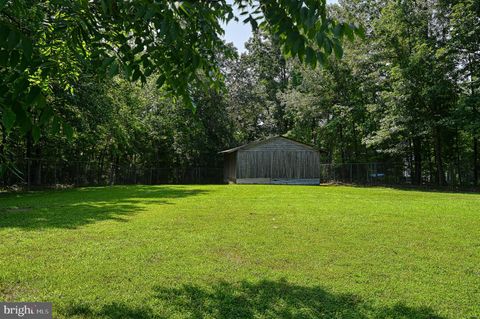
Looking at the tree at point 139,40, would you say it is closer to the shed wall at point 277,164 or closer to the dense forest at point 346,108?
the dense forest at point 346,108

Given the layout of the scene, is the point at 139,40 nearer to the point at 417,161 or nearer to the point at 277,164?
the point at 277,164

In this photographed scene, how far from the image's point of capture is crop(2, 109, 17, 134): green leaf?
1.72m

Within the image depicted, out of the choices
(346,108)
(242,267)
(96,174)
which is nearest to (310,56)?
(242,267)

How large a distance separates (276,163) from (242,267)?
85.4 feet

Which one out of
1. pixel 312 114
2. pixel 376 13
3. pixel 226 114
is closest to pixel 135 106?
pixel 226 114

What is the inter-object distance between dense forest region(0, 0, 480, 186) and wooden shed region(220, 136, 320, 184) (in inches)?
194

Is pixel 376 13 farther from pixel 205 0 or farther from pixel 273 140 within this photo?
pixel 205 0

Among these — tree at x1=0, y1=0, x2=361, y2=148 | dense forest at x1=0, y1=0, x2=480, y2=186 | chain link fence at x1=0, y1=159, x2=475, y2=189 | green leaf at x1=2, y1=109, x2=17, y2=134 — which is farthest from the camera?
dense forest at x1=0, y1=0, x2=480, y2=186

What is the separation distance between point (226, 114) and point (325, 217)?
27.9 meters

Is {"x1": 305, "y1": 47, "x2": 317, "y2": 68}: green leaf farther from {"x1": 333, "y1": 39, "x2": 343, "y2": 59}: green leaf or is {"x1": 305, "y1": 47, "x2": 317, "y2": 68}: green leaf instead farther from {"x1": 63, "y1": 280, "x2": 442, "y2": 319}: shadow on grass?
{"x1": 63, "y1": 280, "x2": 442, "y2": 319}: shadow on grass

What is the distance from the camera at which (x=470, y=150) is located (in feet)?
97.2

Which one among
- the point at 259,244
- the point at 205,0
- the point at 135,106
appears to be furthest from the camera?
the point at 135,106

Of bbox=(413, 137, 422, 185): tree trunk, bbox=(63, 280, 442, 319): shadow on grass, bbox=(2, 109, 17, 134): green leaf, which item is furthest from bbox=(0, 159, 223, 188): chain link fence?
bbox=(413, 137, 422, 185): tree trunk

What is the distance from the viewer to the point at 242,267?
468 centimetres
